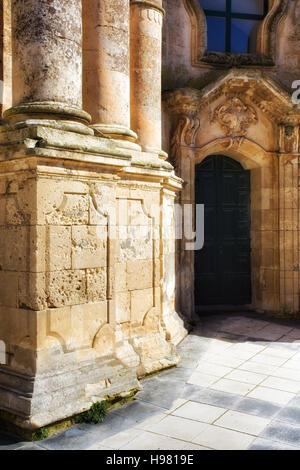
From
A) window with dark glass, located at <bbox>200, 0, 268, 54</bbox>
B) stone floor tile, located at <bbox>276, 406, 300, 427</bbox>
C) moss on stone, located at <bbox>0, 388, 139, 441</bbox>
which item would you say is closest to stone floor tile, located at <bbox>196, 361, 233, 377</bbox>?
stone floor tile, located at <bbox>276, 406, 300, 427</bbox>

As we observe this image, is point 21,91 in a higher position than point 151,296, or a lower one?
higher

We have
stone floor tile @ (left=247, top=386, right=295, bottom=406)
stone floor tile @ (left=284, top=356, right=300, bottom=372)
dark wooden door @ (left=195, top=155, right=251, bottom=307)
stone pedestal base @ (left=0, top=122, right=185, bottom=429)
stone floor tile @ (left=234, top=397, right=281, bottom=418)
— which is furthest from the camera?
dark wooden door @ (left=195, top=155, right=251, bottom=307)

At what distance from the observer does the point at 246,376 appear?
198 inches

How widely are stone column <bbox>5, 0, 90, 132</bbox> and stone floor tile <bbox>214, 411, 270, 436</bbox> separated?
9.58ft

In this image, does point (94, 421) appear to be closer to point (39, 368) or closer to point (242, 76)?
point (39, 368)

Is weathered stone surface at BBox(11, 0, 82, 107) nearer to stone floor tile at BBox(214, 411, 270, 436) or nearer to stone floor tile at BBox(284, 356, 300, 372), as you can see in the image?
stone floor tile at BBox(214, 411, 270, 436)

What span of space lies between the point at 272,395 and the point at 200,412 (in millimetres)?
902

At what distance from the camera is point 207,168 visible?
8.76m

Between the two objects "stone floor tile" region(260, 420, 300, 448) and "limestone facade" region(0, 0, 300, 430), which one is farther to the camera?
"limestone facade" region(0, 0, 300, 430)

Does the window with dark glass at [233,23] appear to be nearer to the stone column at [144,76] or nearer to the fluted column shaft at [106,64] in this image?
the stone column at [144,76]

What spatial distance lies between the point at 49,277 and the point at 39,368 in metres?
0.73

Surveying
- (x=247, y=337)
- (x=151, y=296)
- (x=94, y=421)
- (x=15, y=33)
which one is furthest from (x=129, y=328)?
(x=15, y=33)

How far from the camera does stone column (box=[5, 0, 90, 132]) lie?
3.88 meters
